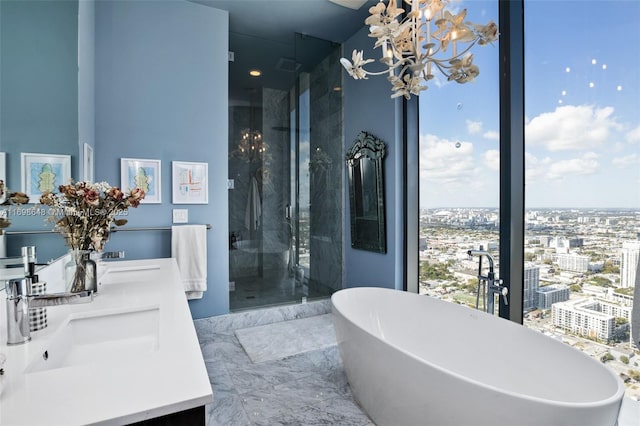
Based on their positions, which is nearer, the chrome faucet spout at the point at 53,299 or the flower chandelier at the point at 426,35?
the chrome faucet spout at the point at 53,299

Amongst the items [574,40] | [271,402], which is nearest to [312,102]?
[574,40]

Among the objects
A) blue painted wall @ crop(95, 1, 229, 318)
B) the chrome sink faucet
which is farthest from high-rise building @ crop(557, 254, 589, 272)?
blue painted wall @ crop(95, 1, 229, 318)

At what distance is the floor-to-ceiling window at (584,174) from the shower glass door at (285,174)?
6.85ft

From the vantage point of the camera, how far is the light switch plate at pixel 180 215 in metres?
2.87

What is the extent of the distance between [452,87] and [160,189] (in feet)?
8.54

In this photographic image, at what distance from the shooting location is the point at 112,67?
265cm

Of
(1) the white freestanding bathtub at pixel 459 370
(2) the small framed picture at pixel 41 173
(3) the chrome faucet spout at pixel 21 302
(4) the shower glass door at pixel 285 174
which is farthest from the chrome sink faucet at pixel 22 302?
(4) the shower glass door at pixel 285 174

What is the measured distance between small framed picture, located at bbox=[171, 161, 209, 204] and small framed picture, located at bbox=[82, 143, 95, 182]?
0.59 metres

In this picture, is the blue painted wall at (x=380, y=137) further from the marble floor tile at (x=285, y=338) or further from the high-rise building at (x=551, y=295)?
the high-rise building at (x=551, y=295)

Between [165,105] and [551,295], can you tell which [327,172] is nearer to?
[165,105]

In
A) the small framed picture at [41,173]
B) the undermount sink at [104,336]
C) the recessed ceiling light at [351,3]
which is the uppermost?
the recessed ceiling light at [351,3]

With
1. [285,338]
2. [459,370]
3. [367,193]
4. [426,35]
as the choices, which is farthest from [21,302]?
[367,193]

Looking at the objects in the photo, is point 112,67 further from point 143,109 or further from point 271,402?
point 271,402

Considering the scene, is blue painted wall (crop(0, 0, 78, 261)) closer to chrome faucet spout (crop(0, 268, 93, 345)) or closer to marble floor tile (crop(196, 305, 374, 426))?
chrome faucet spout (crop(0, 268, 93, 345))
